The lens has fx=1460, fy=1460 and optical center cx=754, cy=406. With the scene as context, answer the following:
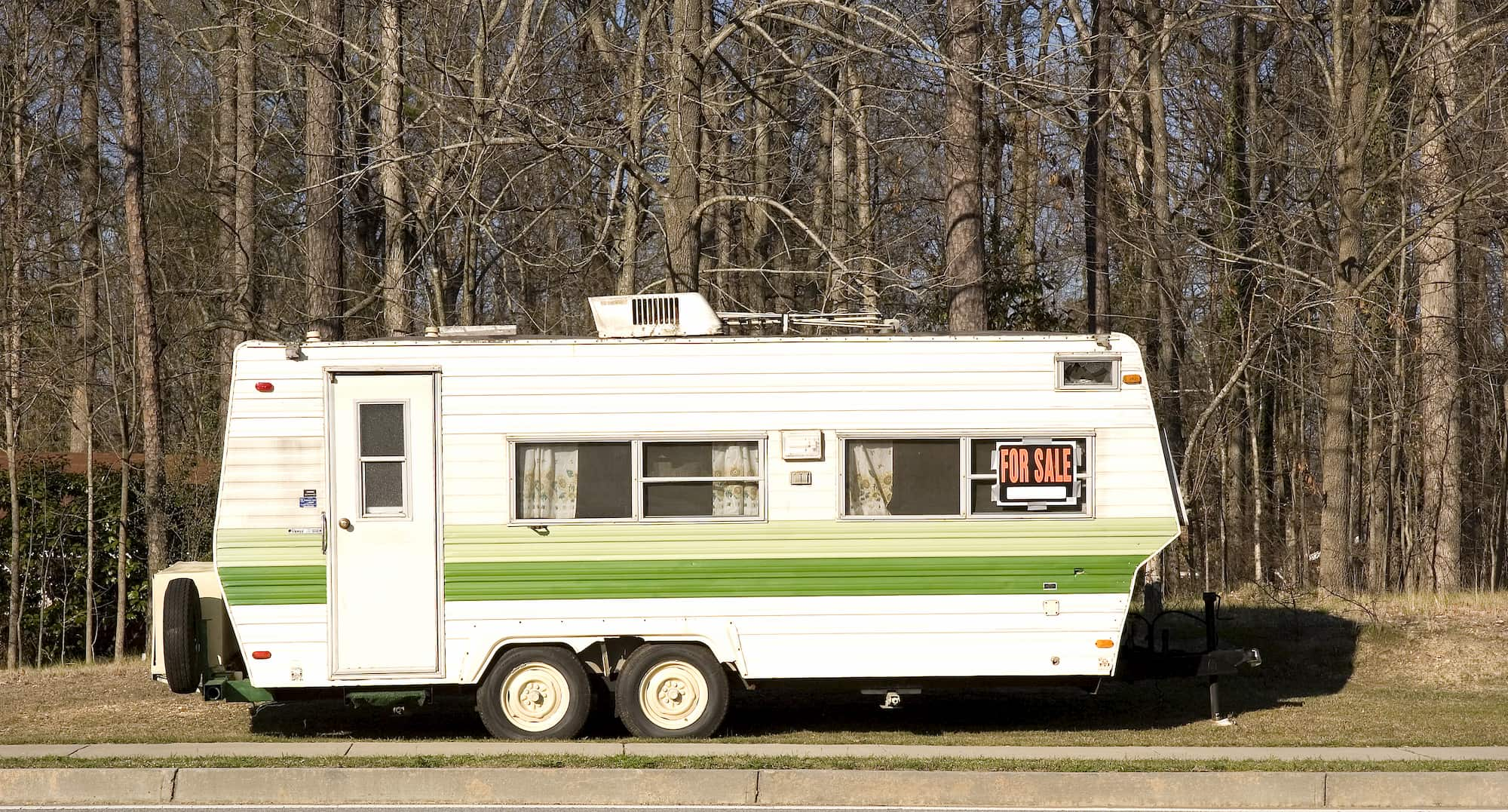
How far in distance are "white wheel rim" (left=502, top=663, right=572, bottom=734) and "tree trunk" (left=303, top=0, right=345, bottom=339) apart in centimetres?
726

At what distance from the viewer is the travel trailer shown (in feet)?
33.0

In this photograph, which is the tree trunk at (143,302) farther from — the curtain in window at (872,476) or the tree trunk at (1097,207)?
the tree trunk at (1097,207)

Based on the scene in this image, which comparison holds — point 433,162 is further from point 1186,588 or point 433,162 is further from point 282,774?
point 1186,588

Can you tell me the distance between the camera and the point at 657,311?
1048cm

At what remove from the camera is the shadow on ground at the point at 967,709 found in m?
10.9

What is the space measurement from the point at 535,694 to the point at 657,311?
2.85m

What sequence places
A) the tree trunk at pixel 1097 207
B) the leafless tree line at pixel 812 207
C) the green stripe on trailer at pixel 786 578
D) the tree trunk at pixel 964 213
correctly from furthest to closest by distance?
the tree trunk at pixel 1097 207
the tree trunk at pixel 964 213
the leafless tree line at pixel 812 207
the green stripe on trailer at pixel 786 578

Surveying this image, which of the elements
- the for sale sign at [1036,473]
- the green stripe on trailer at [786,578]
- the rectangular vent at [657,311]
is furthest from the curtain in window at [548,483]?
the for sale sign at [1036,473]

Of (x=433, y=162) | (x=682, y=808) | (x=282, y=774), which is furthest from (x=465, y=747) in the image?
(x=433, y=162)

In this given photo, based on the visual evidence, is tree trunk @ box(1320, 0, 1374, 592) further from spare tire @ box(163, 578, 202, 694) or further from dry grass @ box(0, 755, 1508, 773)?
spare tire @ box(163, 578, 202, 694)

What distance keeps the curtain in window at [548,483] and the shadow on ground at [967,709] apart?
171 cm

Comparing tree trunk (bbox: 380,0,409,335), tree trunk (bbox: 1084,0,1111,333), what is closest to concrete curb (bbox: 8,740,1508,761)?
tree trunk (bbox: 380,0,409,335)

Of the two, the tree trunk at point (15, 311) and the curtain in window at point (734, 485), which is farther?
the tree trunk at point (15, 311)

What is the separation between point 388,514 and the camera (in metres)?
10.1
